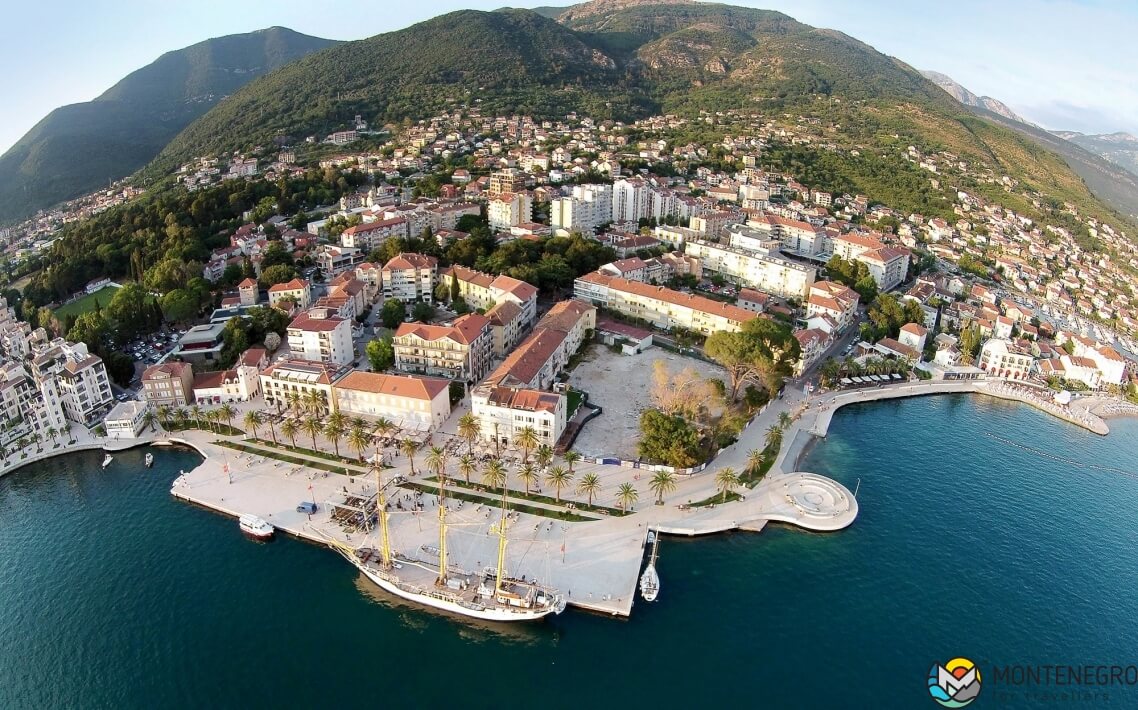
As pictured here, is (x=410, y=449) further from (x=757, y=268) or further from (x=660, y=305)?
(x=757, y=268)

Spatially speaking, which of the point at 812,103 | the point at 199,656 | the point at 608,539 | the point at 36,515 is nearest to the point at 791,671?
the point at 608,539

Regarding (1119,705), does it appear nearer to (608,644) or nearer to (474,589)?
(608,644)

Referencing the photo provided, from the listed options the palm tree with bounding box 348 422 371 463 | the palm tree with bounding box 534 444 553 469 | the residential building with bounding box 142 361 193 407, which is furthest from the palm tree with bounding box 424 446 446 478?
the residential building with bounding box 142 361 193 407

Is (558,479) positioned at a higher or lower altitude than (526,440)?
lower

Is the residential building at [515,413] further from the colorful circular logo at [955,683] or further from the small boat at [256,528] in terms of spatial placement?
the colorful circular logo at [955,683]

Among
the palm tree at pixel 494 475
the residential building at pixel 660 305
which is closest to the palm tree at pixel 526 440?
the palm tree at pixel 494 475

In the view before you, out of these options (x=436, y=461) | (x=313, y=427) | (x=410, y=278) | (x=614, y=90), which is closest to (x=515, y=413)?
(x=436, y=461)
